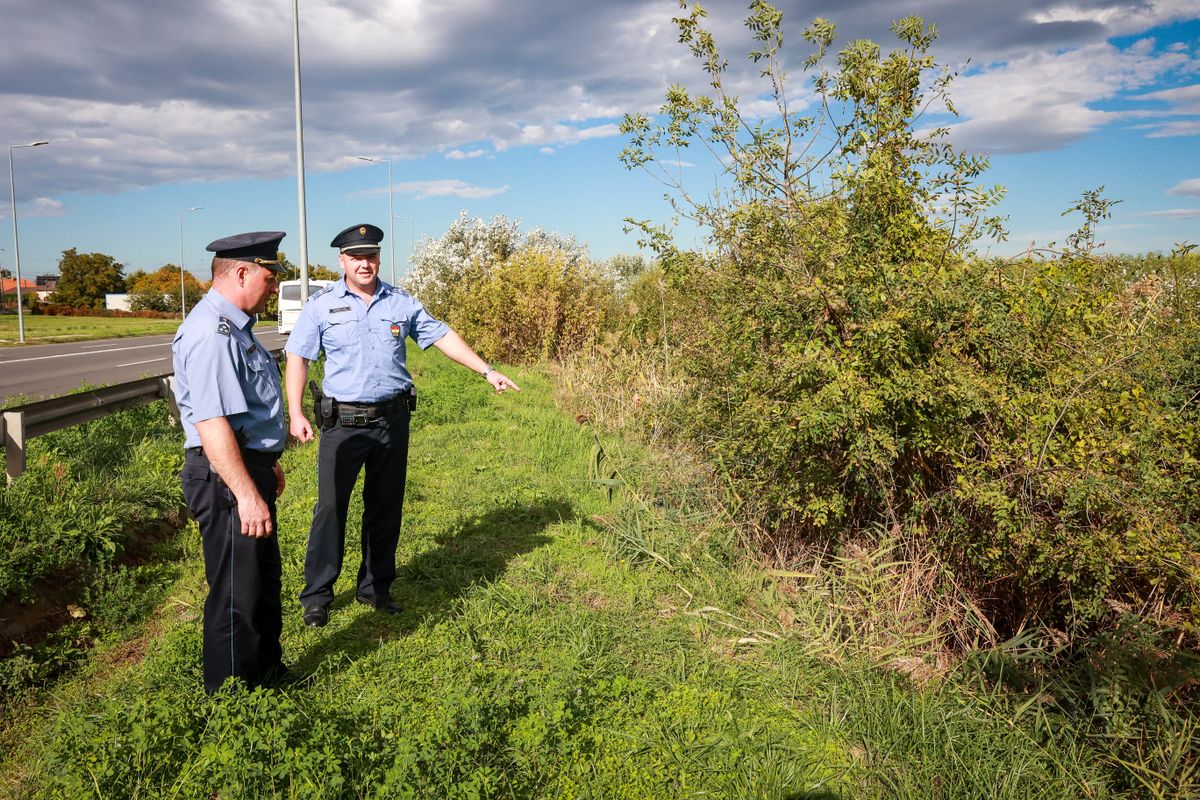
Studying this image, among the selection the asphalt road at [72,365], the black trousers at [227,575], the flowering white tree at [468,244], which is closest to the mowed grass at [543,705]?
the black trousers at [227,575]

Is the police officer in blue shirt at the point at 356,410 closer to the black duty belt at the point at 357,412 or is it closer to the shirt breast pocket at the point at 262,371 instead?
the black duty belt at the point at 357,412

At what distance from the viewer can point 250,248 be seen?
321 centimetres

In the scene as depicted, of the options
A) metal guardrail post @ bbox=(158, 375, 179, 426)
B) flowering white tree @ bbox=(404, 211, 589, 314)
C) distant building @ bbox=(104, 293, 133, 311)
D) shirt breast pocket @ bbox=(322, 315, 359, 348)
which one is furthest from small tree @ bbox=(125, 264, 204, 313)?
shirt breast pocket @ bbox=(322, 315, 359, 348)

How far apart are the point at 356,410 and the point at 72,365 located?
16.8 meters

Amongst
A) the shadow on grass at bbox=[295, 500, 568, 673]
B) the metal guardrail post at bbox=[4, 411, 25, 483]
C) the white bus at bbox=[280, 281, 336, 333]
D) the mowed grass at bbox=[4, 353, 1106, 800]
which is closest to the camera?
the mowed grass at bbox=[4, 353, 1106, 800]

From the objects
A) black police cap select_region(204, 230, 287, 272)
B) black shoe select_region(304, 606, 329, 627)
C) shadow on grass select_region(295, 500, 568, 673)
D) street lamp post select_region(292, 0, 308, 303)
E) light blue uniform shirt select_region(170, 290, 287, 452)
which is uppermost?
street lamp post select_region(292, 0, 308, 303)

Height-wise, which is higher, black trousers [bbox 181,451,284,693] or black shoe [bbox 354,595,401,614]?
black trousers [bbox 181,451,284,693]

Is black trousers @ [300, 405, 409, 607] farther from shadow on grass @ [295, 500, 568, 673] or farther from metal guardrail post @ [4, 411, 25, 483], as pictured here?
metal guardrail post @ [4, 411, 25, 483]

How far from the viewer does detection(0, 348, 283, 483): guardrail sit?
5086 millimetres

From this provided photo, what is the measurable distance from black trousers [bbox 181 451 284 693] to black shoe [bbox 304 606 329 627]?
2.73 ft

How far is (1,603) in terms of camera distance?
402 centimetres

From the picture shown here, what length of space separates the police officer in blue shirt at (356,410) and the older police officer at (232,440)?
0.94 meters

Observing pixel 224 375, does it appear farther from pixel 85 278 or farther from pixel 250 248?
pixel 85 278

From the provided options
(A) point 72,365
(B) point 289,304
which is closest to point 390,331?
(A) point 72,365
